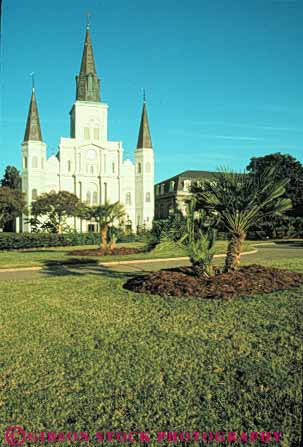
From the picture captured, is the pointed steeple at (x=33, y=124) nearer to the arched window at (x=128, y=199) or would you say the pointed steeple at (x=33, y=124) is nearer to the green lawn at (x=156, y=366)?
the arched window at (x=128, y=199)

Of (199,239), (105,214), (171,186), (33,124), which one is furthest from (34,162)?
(199,239)

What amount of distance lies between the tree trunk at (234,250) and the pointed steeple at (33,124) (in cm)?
5948

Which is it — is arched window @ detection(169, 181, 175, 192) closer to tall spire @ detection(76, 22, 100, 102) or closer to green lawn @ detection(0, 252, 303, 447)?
tall spire @ detection(76, 22, 100, 102)

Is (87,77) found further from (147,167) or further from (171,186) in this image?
(171,186)

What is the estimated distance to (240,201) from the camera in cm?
914

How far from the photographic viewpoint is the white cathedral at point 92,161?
65125 millimetres

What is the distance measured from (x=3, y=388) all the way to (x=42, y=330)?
2.02m

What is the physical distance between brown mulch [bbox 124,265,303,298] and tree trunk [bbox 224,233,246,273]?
190mm

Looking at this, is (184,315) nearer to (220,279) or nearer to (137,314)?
(137,314)

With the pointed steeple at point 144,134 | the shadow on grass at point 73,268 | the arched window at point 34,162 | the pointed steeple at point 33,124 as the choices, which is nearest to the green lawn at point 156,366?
the shadow on grass at point 73,268

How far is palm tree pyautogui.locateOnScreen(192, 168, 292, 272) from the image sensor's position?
913cm

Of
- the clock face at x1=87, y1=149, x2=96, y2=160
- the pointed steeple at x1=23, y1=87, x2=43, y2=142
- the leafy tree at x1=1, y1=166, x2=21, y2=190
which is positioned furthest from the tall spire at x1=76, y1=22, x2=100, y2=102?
the leafy tree at x1=1, y1=166, x2=21, y2=190

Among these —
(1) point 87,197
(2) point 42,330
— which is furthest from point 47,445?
(1) point 87,197

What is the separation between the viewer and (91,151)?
225 feet
